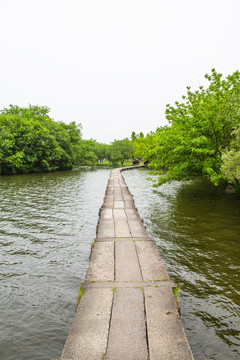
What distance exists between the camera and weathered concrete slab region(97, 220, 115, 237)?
31.7 feet

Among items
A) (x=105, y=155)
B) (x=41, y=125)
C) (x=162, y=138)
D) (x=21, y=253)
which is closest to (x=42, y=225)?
(x=21, y=253)

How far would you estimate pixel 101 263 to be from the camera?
7016 mm

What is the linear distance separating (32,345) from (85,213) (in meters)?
10.7

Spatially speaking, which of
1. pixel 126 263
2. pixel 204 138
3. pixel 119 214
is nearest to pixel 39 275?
pixel 126 263

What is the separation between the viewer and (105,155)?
87250 millimetres

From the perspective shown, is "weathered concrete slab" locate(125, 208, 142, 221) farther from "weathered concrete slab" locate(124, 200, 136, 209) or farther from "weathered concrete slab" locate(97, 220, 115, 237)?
"weathered concrete slab" locate(97, 220, 115, 237)

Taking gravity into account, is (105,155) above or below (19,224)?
above

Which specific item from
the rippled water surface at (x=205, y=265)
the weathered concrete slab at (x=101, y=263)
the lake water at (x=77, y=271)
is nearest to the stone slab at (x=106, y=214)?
the lake water at (x=77, y=271)

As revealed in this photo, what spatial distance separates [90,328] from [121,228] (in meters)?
6.21

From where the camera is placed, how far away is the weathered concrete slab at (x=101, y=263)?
20.5ft

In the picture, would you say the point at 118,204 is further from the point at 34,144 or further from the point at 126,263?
the point at 34,144

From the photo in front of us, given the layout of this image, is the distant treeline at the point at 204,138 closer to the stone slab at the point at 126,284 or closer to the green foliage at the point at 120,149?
the stone slab at the point at 126,284

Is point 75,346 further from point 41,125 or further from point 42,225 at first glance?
point 41,125

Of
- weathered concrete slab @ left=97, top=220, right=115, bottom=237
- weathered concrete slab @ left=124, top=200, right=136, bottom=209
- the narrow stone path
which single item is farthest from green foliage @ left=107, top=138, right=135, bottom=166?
the narrow stone path
